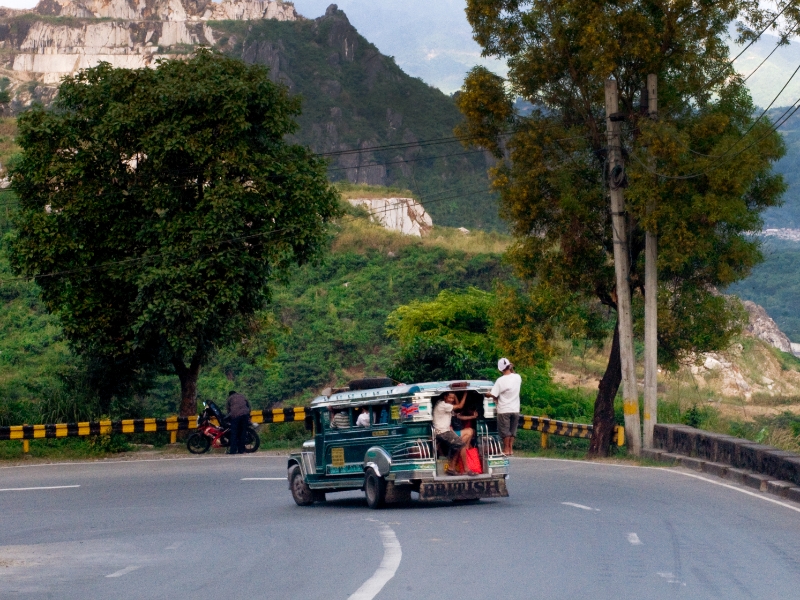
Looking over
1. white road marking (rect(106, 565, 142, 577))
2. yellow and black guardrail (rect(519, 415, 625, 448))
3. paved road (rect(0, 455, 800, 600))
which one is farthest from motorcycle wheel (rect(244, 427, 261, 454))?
white road marking (rect(106, 565, 142, 577))

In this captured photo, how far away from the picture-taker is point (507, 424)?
16844 mm

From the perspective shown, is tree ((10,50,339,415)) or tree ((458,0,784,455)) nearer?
tree ((458,0,784,455))

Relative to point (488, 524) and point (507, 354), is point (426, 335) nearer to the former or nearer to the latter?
point (507, 354)

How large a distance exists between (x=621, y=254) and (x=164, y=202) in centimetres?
1288

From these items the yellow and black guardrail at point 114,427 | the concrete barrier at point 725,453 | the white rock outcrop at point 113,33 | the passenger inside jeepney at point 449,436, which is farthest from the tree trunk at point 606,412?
the white rock outcrop at point 113,33

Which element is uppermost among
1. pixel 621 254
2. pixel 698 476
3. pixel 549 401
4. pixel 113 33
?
pixel 113 33

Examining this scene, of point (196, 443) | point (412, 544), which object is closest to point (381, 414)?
point (412, 544)

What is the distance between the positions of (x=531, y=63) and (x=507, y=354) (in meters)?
7.88

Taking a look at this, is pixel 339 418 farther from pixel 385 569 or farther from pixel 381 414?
pixel 385 569

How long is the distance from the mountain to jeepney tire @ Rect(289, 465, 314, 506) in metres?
78.0

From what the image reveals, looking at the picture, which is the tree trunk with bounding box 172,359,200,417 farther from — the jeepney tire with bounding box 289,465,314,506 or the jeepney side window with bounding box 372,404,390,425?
the jeepney side window with bounding box 372,404,390,425

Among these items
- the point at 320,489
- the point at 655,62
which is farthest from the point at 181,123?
the point at 320,489

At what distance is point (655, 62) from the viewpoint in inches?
1089

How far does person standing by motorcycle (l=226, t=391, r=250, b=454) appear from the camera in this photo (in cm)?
3005
